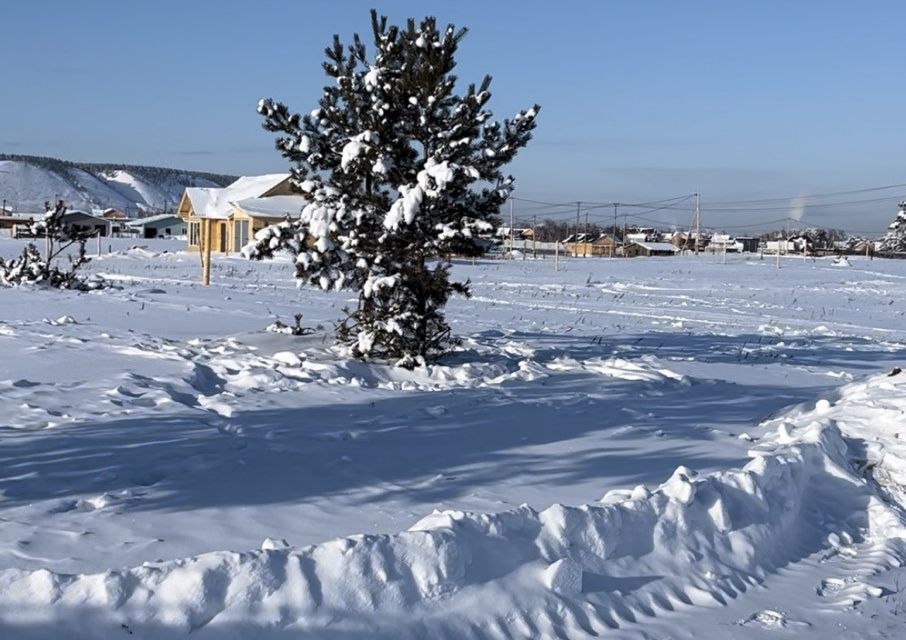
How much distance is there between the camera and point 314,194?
529 inches

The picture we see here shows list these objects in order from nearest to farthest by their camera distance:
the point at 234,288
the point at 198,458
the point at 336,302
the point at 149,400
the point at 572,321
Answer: the point at 198,458, the point at 149,400, the point at 572,321, the point at 336,302, the point at 234,288

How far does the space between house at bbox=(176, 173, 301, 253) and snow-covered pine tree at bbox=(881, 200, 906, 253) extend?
75280 mm

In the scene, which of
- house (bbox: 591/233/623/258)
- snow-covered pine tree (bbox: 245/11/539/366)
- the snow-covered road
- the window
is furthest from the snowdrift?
house (bbox: 591/233/623/258)

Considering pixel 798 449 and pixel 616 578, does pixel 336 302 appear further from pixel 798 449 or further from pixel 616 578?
pixel 616 578

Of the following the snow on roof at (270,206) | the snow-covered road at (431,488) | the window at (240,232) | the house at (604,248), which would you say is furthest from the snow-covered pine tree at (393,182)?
the house at (604,248)

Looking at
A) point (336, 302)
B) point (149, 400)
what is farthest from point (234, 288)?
point (149, 400)

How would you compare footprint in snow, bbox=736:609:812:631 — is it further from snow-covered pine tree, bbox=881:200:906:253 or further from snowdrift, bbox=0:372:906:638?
snow-covered pine tree, bbox=881:200:906:253

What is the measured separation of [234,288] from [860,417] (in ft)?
64.7

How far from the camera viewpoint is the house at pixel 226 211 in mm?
53656

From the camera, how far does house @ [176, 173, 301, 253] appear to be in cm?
5366

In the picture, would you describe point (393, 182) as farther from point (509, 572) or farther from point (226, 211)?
point (226, 211)

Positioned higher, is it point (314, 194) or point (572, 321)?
point (314, 194)

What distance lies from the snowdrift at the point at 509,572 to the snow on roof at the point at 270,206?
43836 millimetres

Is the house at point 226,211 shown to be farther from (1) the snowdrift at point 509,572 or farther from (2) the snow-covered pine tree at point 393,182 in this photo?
(1) the snowdrift at point 509,572
